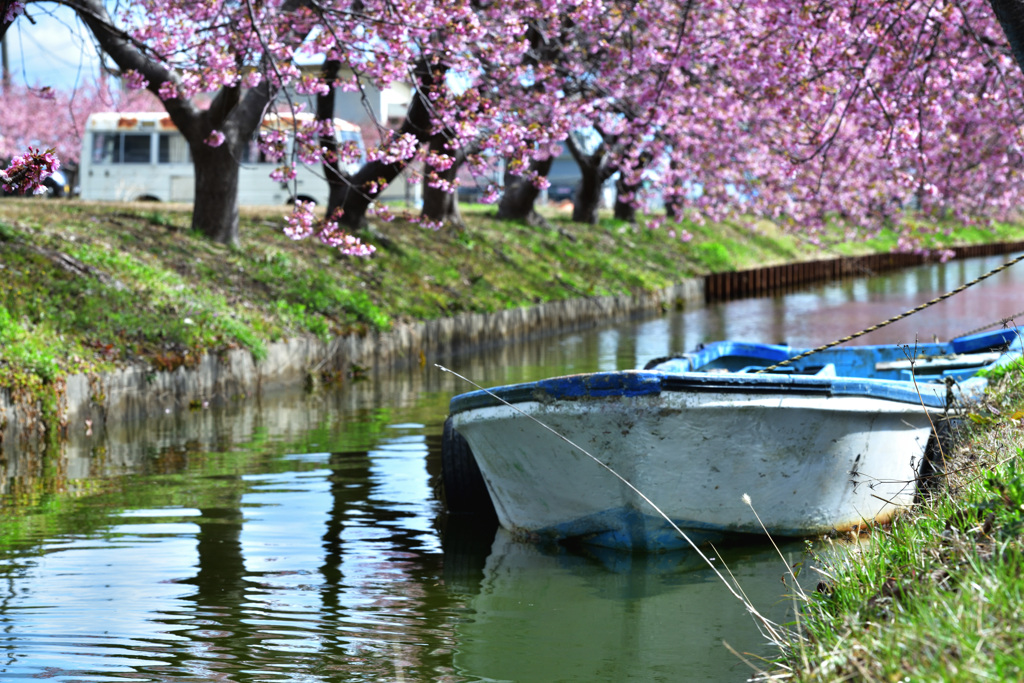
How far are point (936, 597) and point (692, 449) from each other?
331cm

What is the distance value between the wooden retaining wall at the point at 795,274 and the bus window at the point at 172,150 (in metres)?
16.2

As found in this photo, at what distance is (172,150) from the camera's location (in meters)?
33.2

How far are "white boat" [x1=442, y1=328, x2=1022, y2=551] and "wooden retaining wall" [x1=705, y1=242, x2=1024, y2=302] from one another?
2201 centimetres

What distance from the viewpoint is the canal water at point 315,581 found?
17.2ft

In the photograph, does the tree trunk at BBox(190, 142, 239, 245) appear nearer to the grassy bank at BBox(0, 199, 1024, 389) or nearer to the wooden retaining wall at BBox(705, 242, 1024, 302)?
Result: the grassy bank at BBox(0, 199, 1024, 389)

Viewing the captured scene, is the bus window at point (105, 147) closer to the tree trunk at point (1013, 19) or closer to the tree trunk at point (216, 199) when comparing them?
the tree trunk at point (216, 199)

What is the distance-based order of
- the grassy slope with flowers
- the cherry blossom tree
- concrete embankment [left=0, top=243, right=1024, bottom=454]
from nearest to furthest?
1. the grassy slope with flowers
2. the cherry blossom tree
3. concrete embankment [left=0, top=243, right=1024, bottom=454]

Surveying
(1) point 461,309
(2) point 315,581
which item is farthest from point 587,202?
(2) point 315,581

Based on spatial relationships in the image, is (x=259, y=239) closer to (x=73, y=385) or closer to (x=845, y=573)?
(x=73, y=385)

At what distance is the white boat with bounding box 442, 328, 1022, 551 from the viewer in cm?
657

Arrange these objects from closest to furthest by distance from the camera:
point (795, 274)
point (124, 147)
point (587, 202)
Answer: point (124, 147), point (587, 202), point (795, 274)

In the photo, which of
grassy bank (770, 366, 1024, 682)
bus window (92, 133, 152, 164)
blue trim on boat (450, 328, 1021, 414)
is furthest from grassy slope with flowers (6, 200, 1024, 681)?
bus window (92, 133, 152, 164)

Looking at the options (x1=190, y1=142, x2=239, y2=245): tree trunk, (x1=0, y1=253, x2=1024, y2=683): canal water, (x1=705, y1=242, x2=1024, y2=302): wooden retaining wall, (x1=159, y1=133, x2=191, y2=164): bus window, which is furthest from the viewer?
(x1=159, y1=133, x2=191, y2=164): bus window

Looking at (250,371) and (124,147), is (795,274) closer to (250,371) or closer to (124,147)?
(124,147)
